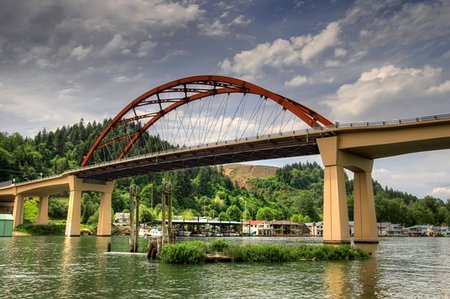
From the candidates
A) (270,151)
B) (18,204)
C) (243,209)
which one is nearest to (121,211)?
(18,204)

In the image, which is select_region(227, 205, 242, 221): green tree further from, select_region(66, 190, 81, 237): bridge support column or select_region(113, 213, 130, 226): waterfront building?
select_region(66, 190, 81, 237): bridge support column

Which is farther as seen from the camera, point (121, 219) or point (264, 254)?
point (121, 219)

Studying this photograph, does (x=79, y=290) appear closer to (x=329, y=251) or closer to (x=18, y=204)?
(x=329, y=251)

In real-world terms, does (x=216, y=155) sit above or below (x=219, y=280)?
above

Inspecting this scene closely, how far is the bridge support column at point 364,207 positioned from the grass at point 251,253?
19.8 m

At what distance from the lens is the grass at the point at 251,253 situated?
33.6 m

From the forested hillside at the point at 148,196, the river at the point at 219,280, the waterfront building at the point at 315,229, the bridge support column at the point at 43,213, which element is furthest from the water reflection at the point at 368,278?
the waterfront building at the point at 315,229

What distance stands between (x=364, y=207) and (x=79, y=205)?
6131 cm

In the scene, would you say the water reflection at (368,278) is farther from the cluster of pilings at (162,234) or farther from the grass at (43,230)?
the grass at (43,230)

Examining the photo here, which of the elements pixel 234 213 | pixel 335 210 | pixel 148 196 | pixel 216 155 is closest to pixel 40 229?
pixel 216 155

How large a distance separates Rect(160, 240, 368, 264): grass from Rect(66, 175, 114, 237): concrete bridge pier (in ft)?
207

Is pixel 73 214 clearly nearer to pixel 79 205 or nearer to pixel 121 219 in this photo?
pixel 79 205

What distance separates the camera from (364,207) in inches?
2312

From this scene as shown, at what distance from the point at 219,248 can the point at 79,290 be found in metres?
17.6
